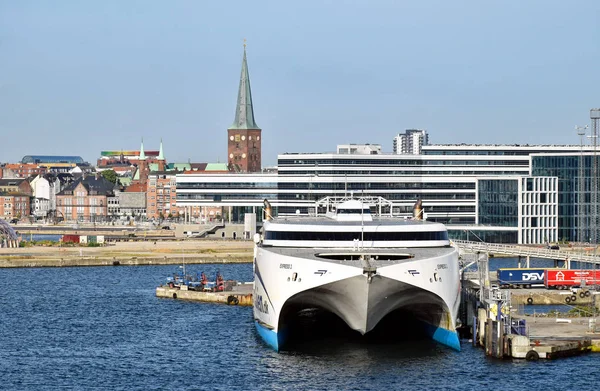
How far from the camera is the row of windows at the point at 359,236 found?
232 feet

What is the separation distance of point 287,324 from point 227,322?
13.7m

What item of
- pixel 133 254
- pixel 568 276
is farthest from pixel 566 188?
pixel 568 276

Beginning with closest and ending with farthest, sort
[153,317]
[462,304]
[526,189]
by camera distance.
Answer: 1. [462,304]
2. [153,317]
3. [526,189]

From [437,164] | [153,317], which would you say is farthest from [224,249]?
[153,317]

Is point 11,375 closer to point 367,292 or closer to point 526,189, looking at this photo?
point 367,292

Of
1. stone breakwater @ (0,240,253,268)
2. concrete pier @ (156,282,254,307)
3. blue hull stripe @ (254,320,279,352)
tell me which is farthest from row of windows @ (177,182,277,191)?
blue hull stripe @ (254,320,279,352)

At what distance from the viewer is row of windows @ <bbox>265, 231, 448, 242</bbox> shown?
232 ft

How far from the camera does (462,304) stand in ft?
268

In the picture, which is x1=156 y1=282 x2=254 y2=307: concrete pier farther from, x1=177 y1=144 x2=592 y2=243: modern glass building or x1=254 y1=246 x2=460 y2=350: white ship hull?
x1=177 y1=144 x2=592 y2=243: modern glass building

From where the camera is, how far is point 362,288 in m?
63.5

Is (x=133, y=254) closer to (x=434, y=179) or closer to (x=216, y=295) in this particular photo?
(x=434, y=179)

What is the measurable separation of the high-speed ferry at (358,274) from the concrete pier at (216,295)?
19753 mm

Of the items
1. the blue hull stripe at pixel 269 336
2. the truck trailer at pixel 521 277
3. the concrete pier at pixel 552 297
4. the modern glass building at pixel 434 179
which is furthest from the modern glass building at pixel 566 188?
the blue hull stripe at pixel 269 336

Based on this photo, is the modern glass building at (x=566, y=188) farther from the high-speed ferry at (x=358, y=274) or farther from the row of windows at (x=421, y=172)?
the high-speed ferry at (x=358, y=274)
